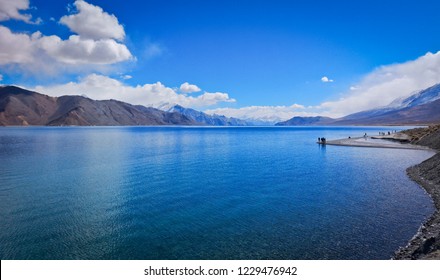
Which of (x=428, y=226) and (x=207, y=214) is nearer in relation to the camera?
(x=428, y=226)

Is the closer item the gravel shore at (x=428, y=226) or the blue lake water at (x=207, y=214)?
the gravel shore at (x=428, y=226)

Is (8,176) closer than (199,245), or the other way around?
(199,245)

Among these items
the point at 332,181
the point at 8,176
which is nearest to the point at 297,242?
the point at 332,181

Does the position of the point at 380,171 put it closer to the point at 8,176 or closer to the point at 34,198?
the point at 34,198

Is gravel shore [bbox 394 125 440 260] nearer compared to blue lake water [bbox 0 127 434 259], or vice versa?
gravel shore [bbox 394 125 440 260]

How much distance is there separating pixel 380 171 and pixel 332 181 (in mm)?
13030

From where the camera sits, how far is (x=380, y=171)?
161ft

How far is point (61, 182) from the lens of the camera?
41312mm

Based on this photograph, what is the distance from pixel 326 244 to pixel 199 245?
943cm

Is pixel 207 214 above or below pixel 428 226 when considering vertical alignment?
above
